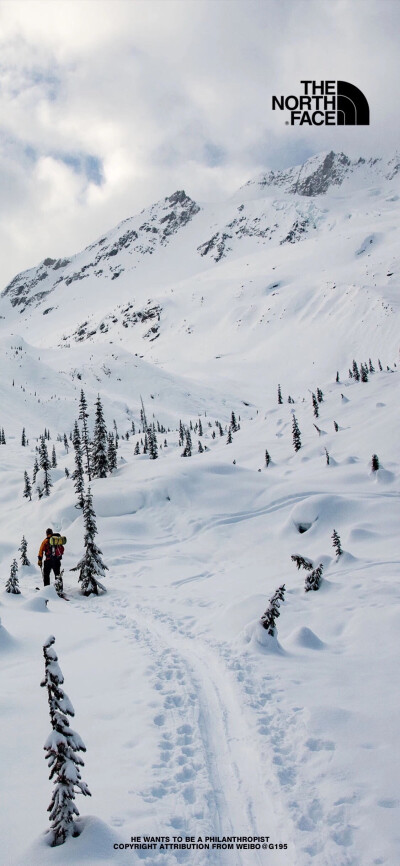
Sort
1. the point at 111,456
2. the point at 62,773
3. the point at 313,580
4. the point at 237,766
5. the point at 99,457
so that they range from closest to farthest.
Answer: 1. the point at 62,773
2. the point at 237,766
3. the point at 313,580
4. the point at 99,457
5. the point at 111,456

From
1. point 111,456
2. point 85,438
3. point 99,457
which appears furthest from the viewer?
point 85,438

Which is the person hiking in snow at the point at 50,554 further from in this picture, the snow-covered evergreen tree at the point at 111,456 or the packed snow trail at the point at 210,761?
the snow-covered evergreen tree at the point at 111,456

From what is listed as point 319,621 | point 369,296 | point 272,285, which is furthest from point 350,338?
point 319,621

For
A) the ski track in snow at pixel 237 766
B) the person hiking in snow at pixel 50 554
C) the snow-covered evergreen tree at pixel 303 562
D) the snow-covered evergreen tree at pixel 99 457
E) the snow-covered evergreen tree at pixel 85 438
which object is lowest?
the ski track in snow at pixel 237 766

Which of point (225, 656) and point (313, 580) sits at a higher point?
point (313, 580)

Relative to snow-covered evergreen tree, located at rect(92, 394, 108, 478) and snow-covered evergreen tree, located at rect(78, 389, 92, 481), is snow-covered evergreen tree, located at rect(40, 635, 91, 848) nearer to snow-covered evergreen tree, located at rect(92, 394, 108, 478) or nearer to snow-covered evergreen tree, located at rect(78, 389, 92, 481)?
snow-covered evergreen tree, located at rect(92, 394, 108, 478)

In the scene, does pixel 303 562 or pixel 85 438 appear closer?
pixel 303 562

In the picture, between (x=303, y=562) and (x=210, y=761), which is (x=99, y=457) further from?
(x=210, y=761)

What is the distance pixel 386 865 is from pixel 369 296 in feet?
433

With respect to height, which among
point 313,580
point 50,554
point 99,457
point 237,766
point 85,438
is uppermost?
point 85,438

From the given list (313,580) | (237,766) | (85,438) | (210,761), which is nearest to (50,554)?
(313,580)

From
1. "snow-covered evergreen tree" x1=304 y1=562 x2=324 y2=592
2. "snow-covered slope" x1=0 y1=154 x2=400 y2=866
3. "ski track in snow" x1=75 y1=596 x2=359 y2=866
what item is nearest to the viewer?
"ski track in snow" x1=75 y1=596 x2=359 y2=866

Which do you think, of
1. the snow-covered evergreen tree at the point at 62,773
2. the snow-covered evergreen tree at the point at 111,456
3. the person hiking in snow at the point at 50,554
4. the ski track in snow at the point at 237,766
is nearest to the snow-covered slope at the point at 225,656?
the ski track in snow at the point at 237,766

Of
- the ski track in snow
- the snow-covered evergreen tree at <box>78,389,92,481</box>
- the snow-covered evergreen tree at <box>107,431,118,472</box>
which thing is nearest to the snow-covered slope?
the ski track in snow
